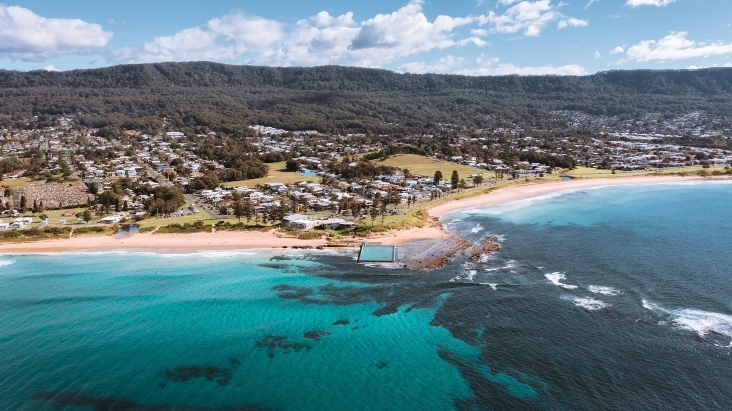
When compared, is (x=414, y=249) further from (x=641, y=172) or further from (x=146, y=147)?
(x=146, y=147)

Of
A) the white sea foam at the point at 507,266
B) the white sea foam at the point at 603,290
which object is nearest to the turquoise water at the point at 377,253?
the white sea foam at the point at 507,266

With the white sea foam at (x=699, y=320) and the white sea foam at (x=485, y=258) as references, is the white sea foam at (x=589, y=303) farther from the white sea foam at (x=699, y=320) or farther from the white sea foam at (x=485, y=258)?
the white sea foam at (x=485, y=258)

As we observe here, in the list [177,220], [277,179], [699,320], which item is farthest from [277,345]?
[277,179]

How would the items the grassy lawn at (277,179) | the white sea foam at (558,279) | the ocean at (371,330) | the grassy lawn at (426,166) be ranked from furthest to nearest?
the grassy lawn at (426,166)
the grassy lawn at (277,179)
the white sea foam at (558,279)
the ocean at (371,330)

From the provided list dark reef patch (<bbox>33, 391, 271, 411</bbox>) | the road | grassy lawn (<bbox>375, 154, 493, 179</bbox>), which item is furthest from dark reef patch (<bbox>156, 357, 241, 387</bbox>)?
grassy lawn (<bbox>375, 154, 493, 179</bbox>)

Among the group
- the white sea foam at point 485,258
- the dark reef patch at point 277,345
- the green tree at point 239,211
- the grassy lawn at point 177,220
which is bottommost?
the dark reef patch at point 277,345

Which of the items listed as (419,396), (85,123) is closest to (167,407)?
(419,396)
